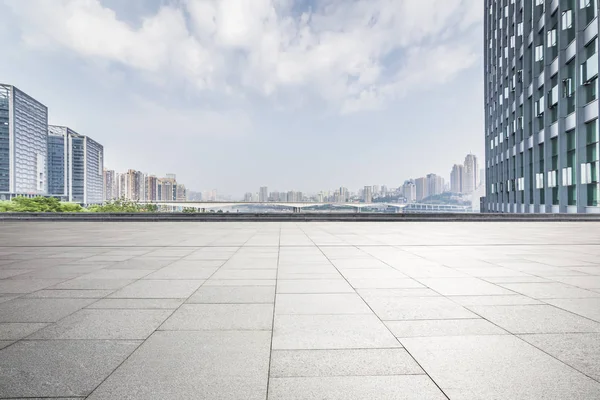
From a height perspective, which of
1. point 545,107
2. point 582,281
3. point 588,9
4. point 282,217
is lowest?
point 582,281

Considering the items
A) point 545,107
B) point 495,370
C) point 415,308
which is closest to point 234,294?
point 415,308

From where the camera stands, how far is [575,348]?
3484 millimetres

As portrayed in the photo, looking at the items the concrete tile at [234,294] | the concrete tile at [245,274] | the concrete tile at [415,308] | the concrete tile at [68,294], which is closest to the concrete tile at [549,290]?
the concrete tile at [415,308]

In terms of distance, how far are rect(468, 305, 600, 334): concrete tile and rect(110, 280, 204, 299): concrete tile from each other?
4.26m

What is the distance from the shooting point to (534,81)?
4350 centimetres

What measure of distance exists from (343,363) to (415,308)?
205 cm

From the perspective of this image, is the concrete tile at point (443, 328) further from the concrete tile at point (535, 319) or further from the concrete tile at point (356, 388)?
the concrete tile at point (356, 388)

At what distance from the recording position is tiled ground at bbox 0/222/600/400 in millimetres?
2812

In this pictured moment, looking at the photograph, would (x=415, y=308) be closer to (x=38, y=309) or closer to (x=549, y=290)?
(x=549, y=290)

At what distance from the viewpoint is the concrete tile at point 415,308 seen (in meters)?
4.54

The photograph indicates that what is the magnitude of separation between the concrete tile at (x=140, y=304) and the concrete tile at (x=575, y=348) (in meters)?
4.30

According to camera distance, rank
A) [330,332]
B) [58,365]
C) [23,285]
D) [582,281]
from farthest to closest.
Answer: [582,281] < [23,285] < [330,332] < [58,365]

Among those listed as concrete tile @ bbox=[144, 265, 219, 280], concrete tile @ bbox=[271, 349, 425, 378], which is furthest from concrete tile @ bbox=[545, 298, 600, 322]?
concrete tile @ bbox=[144, 265, 219, 280]

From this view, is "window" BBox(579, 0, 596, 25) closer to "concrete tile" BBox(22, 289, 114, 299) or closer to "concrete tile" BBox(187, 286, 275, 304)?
"concrete tile" BBox(187, 286, 275, 304)
